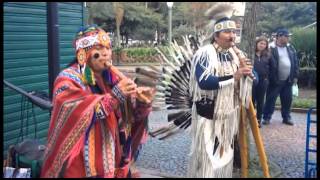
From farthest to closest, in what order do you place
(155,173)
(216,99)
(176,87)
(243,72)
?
(155,173) → (176,87) → (216,99) → (243,72)

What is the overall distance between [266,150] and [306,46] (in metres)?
9.39

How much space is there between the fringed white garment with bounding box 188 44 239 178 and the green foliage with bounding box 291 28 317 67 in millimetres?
11171

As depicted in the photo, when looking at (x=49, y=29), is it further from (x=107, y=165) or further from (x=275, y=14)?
(x=275, y=14)

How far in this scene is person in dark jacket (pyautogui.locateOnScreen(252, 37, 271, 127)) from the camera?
7566 mm

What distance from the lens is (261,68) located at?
7.57 metres

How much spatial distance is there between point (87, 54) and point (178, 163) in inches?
118

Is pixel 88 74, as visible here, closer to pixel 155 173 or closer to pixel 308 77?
pixel 155 173

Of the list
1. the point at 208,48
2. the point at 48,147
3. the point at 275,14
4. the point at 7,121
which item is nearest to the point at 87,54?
the point at 48,147

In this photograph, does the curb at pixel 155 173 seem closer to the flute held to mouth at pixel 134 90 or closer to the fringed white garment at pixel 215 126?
the fringed white garment at pixel 215 126

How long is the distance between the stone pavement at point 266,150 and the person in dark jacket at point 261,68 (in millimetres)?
520

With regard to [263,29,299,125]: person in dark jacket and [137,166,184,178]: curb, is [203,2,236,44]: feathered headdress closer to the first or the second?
[137,166,184,178]: curb

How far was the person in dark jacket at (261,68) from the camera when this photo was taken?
7566 millimetres

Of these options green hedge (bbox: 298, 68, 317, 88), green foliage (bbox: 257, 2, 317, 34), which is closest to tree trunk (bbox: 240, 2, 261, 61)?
green hedge (bbox: 298, 68, 317, 88)

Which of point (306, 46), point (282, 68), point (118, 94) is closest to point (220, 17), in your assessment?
point (118, 94)
